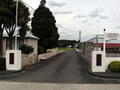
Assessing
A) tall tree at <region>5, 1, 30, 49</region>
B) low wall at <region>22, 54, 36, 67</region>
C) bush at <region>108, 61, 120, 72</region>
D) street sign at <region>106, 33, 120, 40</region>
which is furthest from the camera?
low wall at <region>22, 54, 36, 67</region>

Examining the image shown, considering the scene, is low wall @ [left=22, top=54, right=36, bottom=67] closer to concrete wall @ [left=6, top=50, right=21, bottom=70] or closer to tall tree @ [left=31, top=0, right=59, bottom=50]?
concrete wall @ [left=6, top=50, right=21, bottom=70]

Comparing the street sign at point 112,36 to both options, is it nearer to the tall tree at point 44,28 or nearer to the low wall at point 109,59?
the low wall at point 109,59

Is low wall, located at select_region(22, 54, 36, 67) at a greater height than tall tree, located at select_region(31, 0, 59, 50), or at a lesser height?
lesser

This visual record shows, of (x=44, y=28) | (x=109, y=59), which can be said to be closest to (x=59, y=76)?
(x=109, y=59)

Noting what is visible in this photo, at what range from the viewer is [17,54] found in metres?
10.9

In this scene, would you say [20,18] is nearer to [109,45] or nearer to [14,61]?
[14,61]

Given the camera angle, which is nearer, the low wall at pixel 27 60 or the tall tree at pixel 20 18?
the tall tree at pixel 20 18

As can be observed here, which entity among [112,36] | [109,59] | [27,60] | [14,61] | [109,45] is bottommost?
[27,60]

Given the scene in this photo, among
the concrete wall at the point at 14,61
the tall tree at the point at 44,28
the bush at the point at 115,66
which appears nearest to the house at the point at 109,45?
the bush at the point at 115,66

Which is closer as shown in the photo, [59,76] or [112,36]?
[59,76]

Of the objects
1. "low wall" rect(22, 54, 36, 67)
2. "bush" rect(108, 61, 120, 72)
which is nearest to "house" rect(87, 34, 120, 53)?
"bush" rect(108, 61, 120, 72)

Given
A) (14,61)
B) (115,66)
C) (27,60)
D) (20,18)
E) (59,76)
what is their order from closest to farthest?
(59,76) < (115,66) < (14,61) < (20,18) < (27,60)

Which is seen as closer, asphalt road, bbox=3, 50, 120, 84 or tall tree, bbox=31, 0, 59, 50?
asphalt road, bbox=3, 50, 120, 84

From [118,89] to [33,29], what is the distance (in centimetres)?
2152
